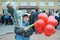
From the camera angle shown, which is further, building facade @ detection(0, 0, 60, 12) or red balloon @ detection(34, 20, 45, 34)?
building facade @ detection(0, 0, 60, 12)

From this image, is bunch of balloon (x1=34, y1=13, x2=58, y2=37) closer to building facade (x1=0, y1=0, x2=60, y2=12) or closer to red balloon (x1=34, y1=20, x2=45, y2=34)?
red balloon (x1=34, y1=20, x2=45, y2=34)

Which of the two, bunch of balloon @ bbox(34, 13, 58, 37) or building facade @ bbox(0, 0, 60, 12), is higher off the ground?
bunch of balloon @ bbox(34, 13, 58, 37)

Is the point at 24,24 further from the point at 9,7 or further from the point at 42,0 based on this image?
the point at 42,0

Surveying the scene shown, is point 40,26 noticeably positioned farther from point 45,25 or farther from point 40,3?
point 40,3

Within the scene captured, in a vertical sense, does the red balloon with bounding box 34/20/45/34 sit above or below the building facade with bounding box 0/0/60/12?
above

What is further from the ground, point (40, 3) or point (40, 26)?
point (40, 26)

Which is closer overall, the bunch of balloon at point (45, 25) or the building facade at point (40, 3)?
the bunch of balloon at point (45, 25)

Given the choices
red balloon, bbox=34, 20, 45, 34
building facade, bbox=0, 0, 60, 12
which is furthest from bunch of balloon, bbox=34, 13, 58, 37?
building facade, bbox=0, 0, 60, 12

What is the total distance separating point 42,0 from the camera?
37156 mm

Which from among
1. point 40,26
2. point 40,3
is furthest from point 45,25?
point 40,3

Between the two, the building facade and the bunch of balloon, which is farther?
the building facade

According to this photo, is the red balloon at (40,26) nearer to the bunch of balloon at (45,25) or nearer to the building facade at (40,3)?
the bunch of balloon at (45,25)

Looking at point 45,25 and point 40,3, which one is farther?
point 40,3

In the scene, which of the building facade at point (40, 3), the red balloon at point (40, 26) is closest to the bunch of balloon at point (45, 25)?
the red balloon at point (40, 26)
